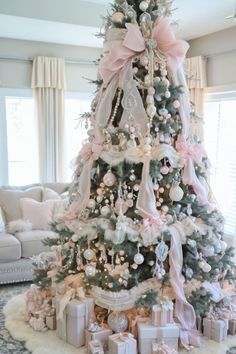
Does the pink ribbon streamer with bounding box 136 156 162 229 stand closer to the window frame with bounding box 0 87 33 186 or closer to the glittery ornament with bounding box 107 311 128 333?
the glittery ornament with bounding box 107 311 128 333

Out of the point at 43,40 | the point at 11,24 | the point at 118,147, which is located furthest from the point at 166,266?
the point at 43,40

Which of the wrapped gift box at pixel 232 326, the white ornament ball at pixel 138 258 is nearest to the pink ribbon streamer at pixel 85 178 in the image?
the white ornament ball at pixel 138 258

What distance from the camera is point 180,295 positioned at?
2.68 m

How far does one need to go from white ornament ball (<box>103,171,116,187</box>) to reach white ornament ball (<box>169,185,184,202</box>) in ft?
1.33

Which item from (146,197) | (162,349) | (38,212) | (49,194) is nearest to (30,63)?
(49,194)

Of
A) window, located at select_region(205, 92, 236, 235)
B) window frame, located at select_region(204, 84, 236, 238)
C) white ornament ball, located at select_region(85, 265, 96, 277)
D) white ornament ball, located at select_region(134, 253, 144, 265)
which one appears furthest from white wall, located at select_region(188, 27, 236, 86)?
white ornament ball, located at select_region(85, 265, 96, 277)

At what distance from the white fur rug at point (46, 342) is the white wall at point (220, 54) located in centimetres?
287

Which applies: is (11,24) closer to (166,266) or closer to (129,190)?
(129,190)

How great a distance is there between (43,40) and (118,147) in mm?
2893

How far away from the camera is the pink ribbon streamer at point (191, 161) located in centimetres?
280

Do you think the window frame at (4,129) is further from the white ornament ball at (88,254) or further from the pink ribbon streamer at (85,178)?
the white ornament ball at (88,254)

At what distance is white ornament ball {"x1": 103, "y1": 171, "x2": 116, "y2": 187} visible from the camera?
8.91ft

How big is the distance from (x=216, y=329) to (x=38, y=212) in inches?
→ 92.9

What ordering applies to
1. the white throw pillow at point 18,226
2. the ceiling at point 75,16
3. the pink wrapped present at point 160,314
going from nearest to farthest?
the pink wrapped present at point 160,314, the ceiling at point 75,16, the white throw pillow at point 18,226
